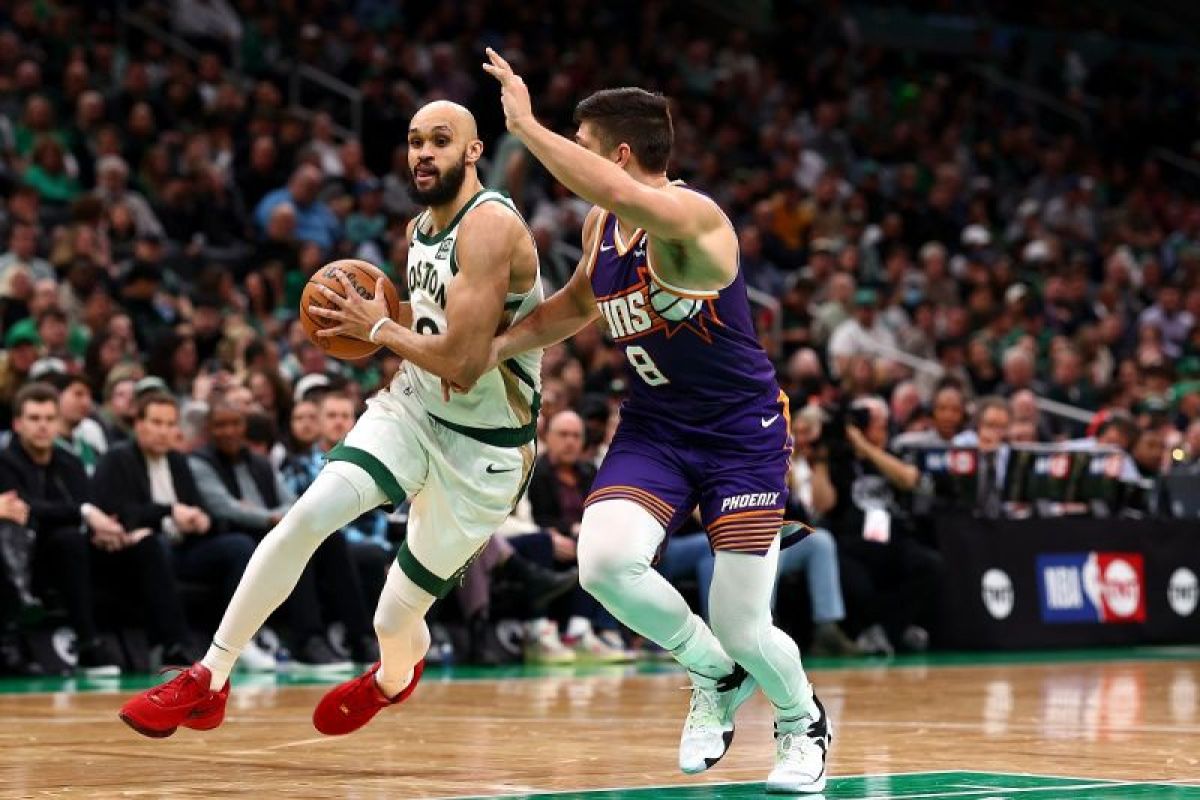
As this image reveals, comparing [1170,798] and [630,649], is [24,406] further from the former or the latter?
[1170,798]

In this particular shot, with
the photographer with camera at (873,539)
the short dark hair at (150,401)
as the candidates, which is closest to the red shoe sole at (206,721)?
the short dark hair at (150,401)

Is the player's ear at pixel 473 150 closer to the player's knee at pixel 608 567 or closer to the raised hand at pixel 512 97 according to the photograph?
the raised hand at pixel 512 97

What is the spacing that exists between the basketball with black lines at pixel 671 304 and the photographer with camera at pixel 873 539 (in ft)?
27.3

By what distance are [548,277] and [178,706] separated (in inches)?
466

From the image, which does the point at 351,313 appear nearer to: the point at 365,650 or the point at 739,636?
the point at 739,636

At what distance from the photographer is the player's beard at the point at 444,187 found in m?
7.34

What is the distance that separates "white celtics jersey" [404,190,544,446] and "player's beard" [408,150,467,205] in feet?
0.25

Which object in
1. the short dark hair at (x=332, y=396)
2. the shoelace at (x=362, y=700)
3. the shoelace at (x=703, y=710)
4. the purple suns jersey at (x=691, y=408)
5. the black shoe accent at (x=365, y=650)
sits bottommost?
the black shoe accent at (x=365, y=650)

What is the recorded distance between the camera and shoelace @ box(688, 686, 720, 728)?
694 cm

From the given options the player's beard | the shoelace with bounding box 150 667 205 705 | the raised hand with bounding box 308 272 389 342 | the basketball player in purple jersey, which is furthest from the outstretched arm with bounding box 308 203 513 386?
the shoelace with bounding box 150 667 205 705

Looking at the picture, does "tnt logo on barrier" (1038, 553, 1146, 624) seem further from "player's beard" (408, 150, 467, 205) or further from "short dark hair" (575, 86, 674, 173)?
"short dark hair" (575, 86, 674, 173)

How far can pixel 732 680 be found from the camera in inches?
279

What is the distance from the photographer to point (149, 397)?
1241 cm

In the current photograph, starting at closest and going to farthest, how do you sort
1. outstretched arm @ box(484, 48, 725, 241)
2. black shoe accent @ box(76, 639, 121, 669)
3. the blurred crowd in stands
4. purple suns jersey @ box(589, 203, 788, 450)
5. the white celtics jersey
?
outstretched arm @ box(484, 48, 725, 241) → purple suns jersey @ box(589, 203, 788, 450) → the white celtics jersey → black shoe accent @ box(76, 639, 121, 669) → the blurred crowd in stands
